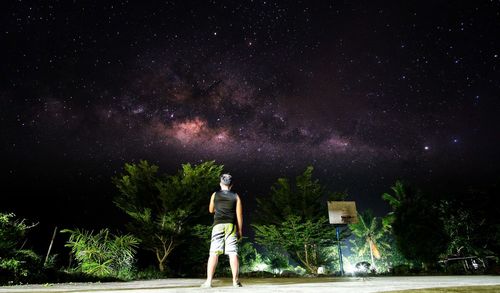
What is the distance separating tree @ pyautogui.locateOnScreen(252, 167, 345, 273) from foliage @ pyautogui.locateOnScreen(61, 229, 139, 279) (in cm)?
919

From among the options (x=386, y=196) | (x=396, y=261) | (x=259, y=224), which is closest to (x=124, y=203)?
(x=259, y=224)

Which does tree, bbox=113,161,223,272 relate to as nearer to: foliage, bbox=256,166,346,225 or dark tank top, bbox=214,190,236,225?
foliage, bbox=256,166,346,225

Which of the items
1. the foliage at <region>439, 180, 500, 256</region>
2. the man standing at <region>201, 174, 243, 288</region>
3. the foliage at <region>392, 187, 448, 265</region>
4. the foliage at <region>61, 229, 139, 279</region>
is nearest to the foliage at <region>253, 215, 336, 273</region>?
the foliage at <region>392, 187, 448, 265</region>

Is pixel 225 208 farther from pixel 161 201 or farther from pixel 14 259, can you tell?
pixel 161 201

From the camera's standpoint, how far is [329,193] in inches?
900

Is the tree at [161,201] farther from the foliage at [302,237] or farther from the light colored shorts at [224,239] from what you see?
the light colored shorts at [224,239]

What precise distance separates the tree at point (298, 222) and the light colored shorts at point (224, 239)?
632 inches

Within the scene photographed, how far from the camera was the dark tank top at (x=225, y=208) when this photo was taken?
16.7ft

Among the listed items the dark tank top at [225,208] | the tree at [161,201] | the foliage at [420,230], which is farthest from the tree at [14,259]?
the foliage at [420,230]

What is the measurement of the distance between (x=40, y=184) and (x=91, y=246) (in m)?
18.1

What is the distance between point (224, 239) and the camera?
5.09 metres

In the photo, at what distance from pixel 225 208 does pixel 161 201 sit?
16.9 m

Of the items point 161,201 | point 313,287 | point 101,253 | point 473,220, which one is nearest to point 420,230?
point 473,220

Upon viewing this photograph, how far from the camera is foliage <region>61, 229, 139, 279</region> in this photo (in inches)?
530
